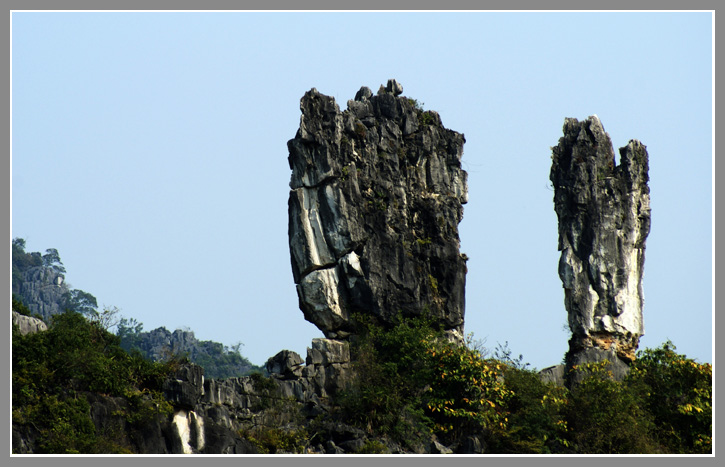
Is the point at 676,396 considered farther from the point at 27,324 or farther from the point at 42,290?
the point at 42,290

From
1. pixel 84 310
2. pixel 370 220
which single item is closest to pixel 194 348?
pixel 84 310

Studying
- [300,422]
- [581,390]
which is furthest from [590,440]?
[300,422]

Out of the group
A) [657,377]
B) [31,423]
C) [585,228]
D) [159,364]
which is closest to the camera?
[31,423]

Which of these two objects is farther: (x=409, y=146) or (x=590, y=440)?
(x=409, y=146)

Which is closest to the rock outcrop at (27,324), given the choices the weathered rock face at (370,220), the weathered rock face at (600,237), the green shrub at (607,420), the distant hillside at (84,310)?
the weathered rock face at (370,220)

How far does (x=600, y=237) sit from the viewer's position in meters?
35.2

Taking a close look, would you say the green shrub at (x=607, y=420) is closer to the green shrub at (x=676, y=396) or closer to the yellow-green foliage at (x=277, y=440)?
the green shrub at (x=676, y=396)

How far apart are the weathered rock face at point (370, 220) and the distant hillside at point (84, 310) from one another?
3780 cm

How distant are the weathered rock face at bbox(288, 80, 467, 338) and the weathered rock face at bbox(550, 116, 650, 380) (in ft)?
10.4

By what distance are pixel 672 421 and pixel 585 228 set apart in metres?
6.59

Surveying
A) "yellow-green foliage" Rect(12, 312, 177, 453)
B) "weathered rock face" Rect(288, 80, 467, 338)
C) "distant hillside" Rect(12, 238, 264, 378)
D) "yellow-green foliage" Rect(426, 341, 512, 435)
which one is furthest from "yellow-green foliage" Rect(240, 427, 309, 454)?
"distant hillside" Rect(12, 238, 264, 378)

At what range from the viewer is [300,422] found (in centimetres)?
3070

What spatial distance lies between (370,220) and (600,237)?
266 inches

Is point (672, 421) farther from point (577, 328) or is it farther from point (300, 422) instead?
point (300, 422)
